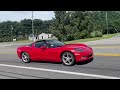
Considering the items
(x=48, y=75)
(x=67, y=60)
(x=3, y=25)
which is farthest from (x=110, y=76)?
(x=3, y=25)

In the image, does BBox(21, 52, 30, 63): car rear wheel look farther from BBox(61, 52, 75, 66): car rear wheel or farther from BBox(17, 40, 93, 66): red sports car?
BBox(61, 52, 75, 66): car rear wheel

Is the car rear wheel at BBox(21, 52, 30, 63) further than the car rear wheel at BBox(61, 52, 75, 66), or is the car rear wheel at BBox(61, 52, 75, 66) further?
the car rear wheel at BBox(21, 52, 30, 63)

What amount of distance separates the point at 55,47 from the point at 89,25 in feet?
142

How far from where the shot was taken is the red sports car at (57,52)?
11.2 metres

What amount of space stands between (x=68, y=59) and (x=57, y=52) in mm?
712

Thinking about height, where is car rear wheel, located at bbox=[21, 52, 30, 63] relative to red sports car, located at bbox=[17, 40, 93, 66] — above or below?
below

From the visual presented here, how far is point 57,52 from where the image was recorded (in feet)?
38.4

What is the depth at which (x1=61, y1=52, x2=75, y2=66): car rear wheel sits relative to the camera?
11227 millimetres

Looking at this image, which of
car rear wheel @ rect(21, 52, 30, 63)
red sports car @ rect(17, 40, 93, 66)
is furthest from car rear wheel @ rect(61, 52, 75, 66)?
car rear wheel @ rect(21, 52, 30, 63)

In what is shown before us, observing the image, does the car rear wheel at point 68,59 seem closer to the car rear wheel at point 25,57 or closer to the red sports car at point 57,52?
the red sports car at point 57,52

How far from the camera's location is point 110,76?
336 inches
